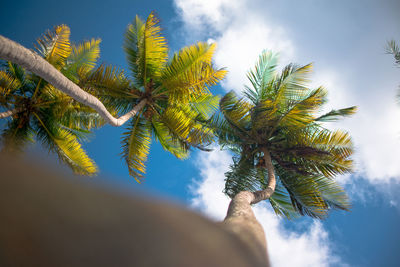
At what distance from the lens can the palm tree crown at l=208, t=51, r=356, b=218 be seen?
6.34m

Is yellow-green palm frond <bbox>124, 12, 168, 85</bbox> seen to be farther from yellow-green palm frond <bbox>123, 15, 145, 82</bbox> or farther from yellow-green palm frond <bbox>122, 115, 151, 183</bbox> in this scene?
yellow-green palm frond <bbox>122, 115, 151, 183</bbox>

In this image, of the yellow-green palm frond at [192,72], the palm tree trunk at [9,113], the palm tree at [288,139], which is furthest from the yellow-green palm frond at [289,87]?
the palm tree trunk at [9,113]

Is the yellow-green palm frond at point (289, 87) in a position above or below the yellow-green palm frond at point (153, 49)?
below

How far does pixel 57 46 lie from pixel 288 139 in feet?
26.5

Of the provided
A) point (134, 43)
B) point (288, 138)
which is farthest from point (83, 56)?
point (288, 138)

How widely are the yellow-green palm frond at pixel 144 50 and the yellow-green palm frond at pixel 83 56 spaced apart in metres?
1.81

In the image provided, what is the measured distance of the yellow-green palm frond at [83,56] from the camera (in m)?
8.16

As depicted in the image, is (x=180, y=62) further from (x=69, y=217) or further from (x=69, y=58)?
(x=69, y=217)

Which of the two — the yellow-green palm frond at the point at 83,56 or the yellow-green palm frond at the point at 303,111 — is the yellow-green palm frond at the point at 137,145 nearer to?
the yellow-green palm frond at the point at 83,56

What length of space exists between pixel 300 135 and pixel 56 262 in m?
6.76

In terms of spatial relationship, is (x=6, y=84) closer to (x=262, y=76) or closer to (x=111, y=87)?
(x=111, y=87)

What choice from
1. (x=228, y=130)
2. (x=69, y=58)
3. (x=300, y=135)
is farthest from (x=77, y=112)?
(x=300, y=135)

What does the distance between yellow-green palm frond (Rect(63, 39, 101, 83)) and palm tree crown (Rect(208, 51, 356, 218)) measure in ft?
17.5

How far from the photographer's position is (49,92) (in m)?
7.72
